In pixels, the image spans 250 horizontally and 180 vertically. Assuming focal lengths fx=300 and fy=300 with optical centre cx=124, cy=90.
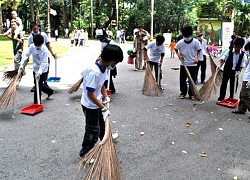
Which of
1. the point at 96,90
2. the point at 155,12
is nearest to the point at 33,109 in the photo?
the point at 96,90

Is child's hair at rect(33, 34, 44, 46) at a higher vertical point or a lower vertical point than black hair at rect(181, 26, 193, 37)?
lower

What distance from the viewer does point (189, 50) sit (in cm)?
639

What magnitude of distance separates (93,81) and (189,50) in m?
3.83

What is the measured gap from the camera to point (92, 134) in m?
3.41

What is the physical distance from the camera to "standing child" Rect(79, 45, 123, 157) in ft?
9.78

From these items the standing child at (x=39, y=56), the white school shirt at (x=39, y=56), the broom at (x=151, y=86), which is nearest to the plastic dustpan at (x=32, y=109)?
the standing child at (x=39, y=56)

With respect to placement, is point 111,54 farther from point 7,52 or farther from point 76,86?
point 7,52

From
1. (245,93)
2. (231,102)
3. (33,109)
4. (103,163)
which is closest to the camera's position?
(103,163)

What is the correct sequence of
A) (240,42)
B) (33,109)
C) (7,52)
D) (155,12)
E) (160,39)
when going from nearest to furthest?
1. (33,109)
2. (240,42)
3. (160,39)
4. (7,52)
5. (155,12)

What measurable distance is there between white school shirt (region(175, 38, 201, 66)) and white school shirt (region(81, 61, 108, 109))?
360 centimetres

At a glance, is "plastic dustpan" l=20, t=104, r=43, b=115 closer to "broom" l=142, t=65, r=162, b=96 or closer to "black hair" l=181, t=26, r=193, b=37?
"broom" l=142, t=65, r=162, b=96

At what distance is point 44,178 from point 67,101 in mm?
3246

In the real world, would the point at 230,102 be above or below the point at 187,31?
below

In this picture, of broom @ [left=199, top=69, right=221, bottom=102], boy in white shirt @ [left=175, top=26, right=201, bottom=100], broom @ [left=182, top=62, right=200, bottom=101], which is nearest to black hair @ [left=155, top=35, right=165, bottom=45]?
boy in white shirt @ [left=175, top=26, right=201, bottom=100]
